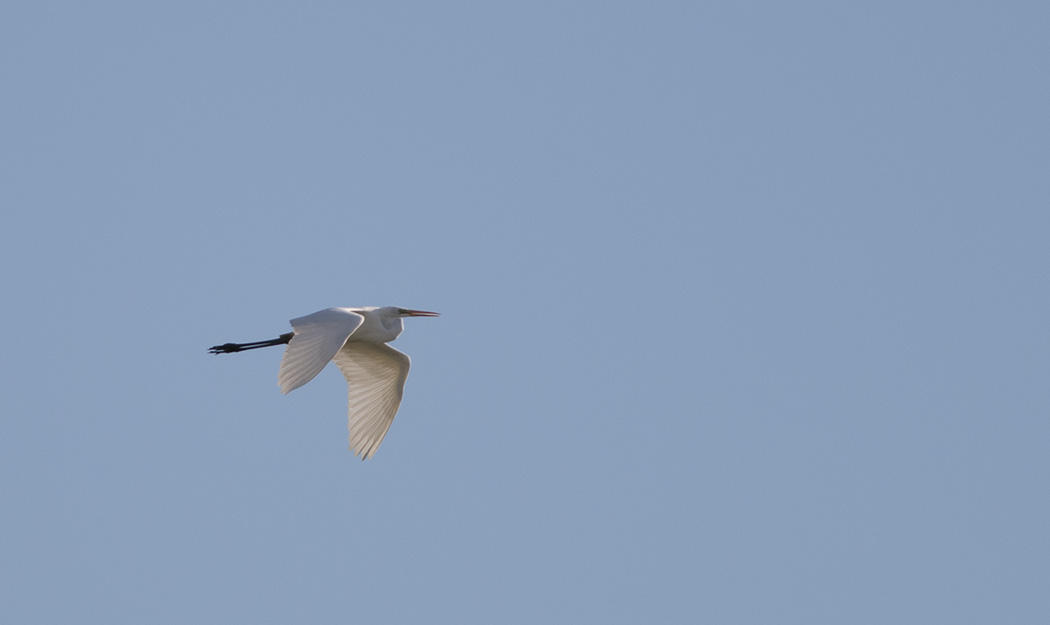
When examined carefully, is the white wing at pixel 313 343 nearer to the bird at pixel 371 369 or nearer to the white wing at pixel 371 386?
the bird at pixel 371 369

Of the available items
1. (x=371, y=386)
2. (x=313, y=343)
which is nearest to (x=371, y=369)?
(x=371, y=386)

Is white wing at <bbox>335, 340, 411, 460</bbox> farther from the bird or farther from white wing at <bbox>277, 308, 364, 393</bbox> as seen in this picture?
white wing at <bbox>277, 308, 364, 393</bbox>

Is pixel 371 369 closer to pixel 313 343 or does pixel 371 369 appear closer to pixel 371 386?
pixel 371 386

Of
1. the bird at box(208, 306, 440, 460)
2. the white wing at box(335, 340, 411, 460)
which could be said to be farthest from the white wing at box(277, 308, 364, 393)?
the white wing at box(335, 340, 411, 460)

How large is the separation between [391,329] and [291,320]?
2.11 m

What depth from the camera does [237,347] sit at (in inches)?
680

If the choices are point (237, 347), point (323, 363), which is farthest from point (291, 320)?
point (237, 347)

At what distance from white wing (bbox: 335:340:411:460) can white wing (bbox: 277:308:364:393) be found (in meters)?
1.91

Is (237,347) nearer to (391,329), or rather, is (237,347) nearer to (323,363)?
(391,329)

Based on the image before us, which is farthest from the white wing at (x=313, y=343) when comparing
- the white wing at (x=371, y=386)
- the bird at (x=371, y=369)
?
the white wing at (x=371, y=386)

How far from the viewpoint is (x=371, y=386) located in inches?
669

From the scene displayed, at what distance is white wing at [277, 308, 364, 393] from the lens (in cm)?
1316

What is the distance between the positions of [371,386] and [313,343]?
3206 mm

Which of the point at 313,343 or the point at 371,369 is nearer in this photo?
the point at 313,343
